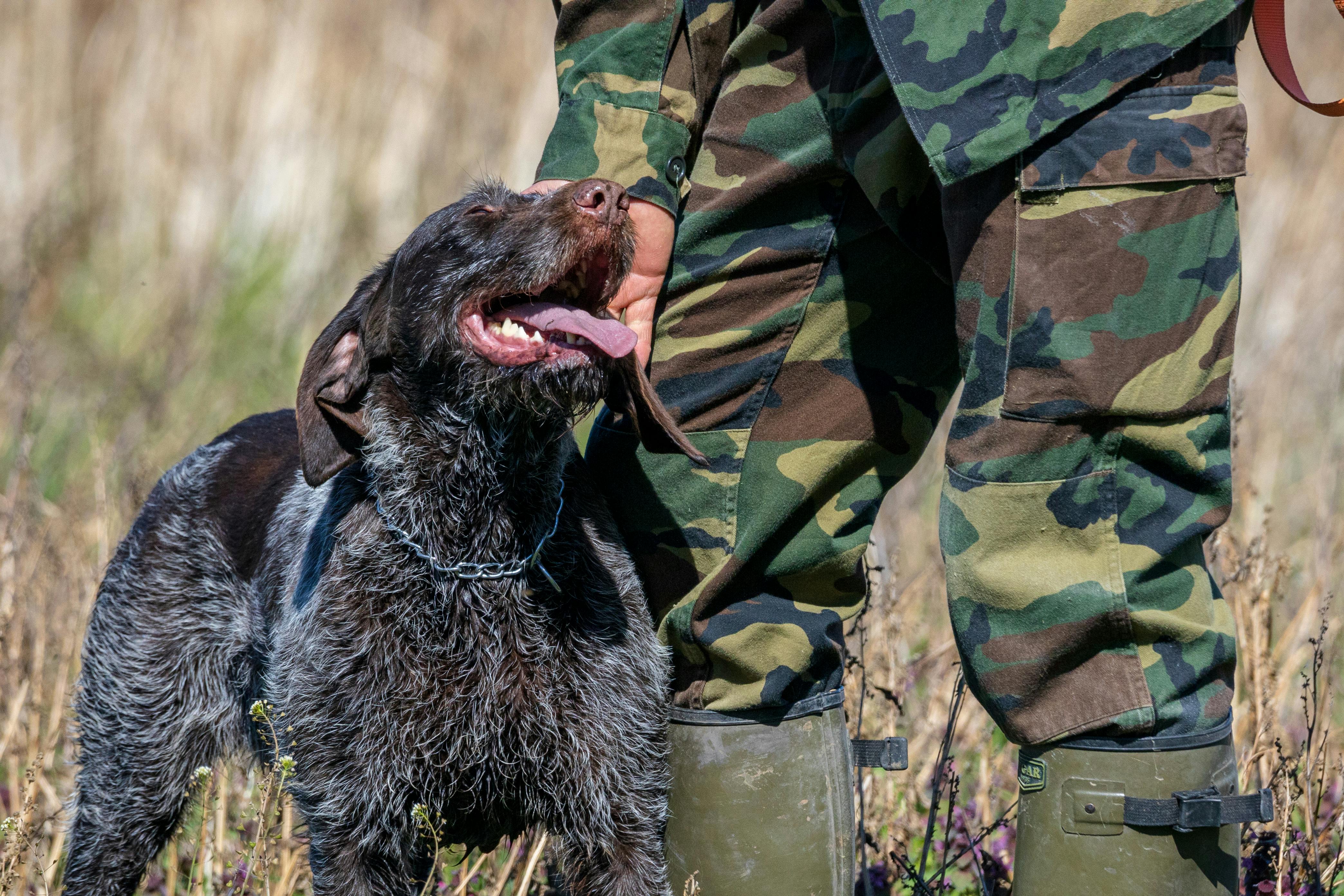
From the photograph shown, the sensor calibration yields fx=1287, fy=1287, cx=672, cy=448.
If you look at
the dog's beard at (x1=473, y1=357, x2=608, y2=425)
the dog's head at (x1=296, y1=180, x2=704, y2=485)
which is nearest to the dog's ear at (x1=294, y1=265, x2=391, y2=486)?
the dog's head at (x1=296, y1=180, x2=704, y2=485)

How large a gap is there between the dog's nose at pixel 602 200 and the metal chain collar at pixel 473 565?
0.65 meters

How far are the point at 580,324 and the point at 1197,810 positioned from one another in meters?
1.35

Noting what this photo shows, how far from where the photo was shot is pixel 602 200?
239cm

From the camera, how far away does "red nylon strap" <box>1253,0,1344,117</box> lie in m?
1.92

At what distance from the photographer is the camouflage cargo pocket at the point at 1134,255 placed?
1824 mm

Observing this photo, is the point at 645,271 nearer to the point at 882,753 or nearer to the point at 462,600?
the point at 462,600

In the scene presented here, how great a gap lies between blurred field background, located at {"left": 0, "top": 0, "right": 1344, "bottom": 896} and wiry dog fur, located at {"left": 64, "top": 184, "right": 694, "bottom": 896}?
1.30 m

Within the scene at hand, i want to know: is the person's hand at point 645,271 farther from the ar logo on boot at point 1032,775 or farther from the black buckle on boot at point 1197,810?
the black buckle on boot at point 1197,810

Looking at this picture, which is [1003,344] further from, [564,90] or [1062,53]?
[564,90]

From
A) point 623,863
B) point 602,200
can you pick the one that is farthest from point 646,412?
point 623,863

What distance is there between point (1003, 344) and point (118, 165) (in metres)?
6.85

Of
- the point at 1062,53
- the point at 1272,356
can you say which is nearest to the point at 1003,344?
the point at 1062,53

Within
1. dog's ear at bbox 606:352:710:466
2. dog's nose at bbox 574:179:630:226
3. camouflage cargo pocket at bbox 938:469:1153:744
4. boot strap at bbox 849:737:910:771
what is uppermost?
dog's nose at bbox 574:179:630:226

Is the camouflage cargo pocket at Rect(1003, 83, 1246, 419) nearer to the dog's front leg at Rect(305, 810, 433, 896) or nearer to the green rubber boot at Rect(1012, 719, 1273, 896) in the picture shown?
the green rubber boot at Rect(1012, 719, 1273, 896)
